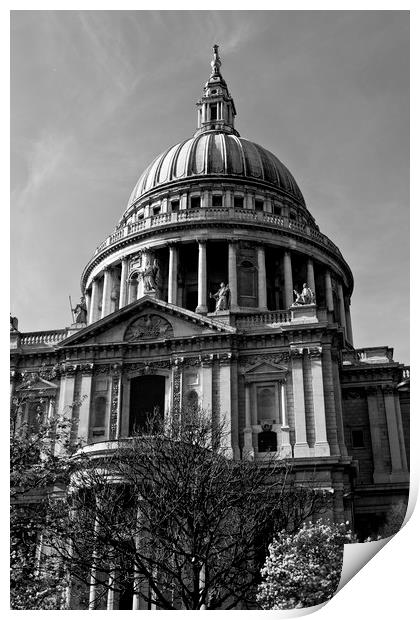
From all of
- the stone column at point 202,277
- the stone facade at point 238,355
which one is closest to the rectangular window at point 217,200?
the stone facade at point 238,355

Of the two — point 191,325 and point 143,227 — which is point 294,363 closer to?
point 191,325

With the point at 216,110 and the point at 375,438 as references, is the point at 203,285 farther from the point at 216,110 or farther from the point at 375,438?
the point at 216,110

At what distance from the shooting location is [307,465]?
36594 millimetres

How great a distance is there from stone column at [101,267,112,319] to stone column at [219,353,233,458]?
21.0 m

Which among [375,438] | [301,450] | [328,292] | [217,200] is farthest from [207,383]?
[217,200]

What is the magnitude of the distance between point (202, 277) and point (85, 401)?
18.1 metres

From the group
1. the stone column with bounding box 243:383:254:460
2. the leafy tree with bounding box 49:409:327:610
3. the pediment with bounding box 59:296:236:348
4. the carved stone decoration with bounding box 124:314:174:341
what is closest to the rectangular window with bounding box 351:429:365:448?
the stone column with bounding box 243:383:254:460

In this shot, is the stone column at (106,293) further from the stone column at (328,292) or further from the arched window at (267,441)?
the arched window at (267,441)

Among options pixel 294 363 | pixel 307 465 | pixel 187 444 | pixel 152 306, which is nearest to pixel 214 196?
pixel 152 306

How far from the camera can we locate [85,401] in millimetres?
40750

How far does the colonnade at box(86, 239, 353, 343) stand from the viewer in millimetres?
55594

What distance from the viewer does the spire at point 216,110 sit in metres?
71.0

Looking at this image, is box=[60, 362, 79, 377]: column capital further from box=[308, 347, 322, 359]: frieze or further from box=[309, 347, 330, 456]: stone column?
box=[309, 347, 330, 456]: stone column

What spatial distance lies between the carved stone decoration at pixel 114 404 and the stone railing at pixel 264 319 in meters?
7.74
